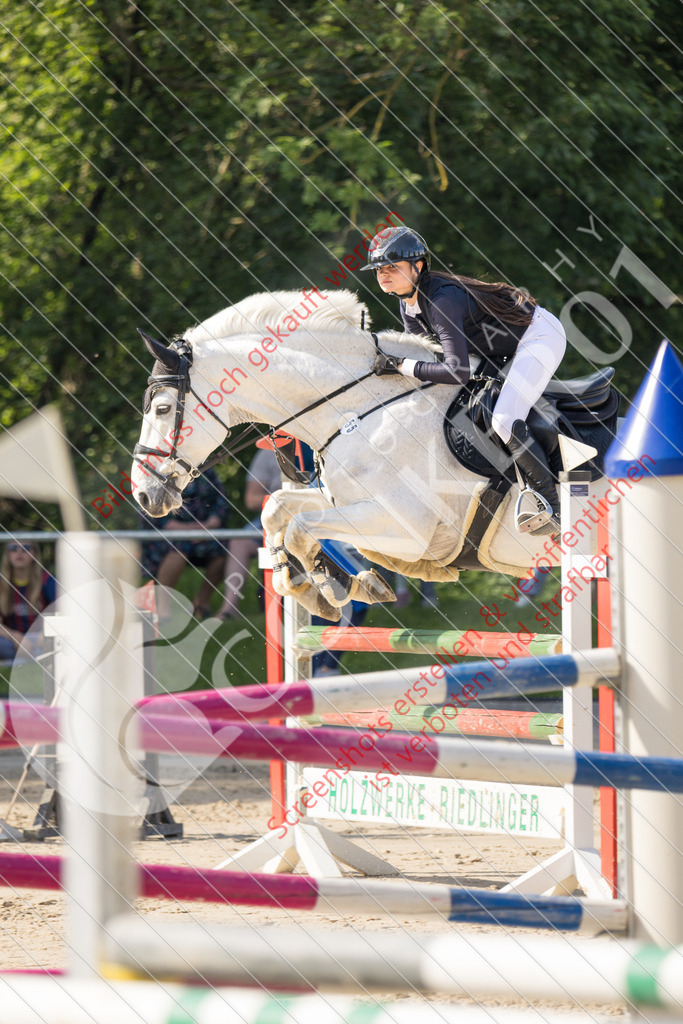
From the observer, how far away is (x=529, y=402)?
3420mm

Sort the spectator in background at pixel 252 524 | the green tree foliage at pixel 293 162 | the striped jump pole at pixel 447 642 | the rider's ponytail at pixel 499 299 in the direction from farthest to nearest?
1. the green tree foliage at pixel 293 162
2. the spectator in background at pixel 252 524
3. the rider's ponytail at pixel 499 299
4. the striped jump pole at pixel 447 642

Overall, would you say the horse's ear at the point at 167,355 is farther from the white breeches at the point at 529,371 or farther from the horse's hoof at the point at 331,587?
the white breeches at the point at 529,371

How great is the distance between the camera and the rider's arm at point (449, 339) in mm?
3402

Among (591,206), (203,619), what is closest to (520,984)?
(203,619)

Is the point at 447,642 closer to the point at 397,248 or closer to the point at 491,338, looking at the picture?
the point at 491,338

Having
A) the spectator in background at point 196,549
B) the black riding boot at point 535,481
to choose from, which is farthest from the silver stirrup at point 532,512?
the spectator in background at point 196,549

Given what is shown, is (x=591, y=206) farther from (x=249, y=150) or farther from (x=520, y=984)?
(x=520, y=984)

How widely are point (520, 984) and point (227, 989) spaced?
0.91ft

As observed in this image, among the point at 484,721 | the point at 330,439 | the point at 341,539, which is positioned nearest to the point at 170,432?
the point at 330,439

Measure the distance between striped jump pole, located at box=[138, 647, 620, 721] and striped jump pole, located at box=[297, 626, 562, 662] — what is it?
1635 millimetres

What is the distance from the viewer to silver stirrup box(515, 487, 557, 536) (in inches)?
135

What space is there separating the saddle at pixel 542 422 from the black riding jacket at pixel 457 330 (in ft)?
0.40

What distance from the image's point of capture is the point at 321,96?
24.1 ft

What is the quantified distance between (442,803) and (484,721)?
393mm
